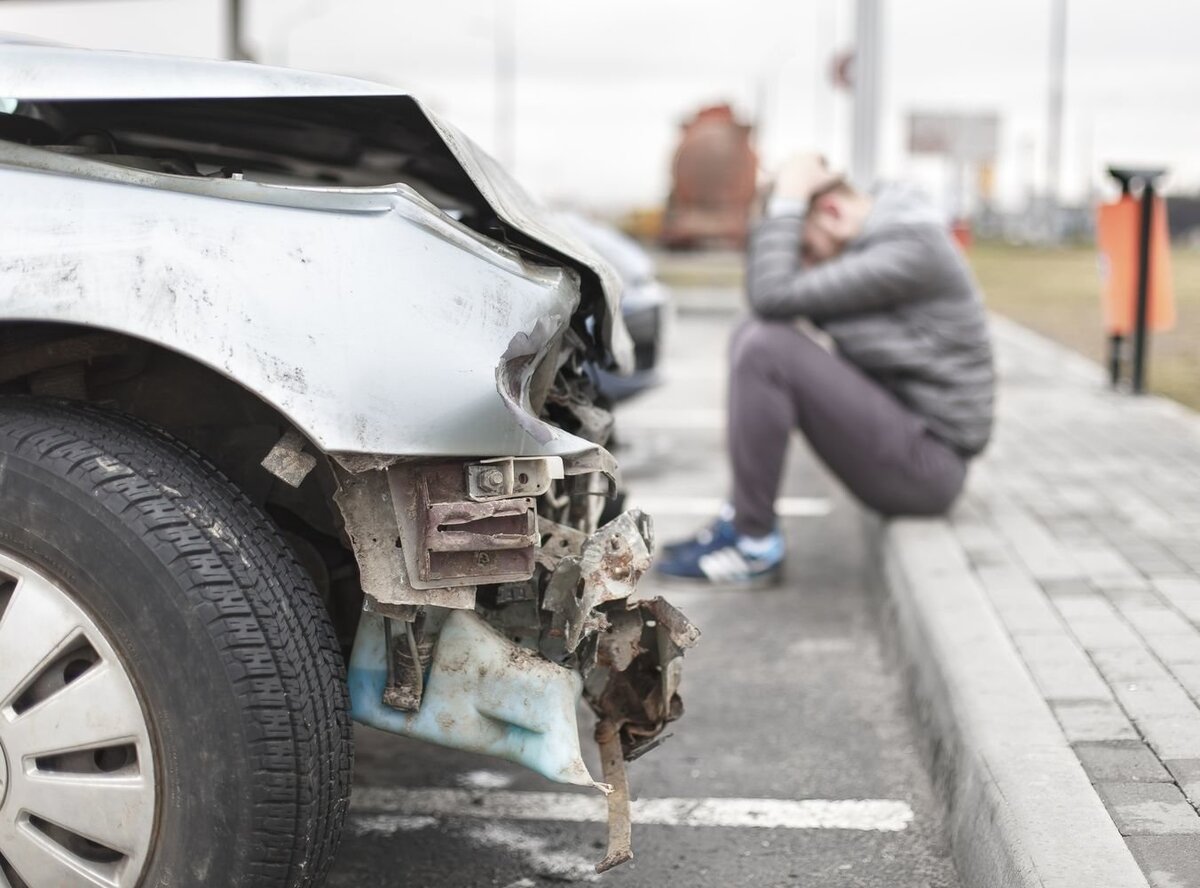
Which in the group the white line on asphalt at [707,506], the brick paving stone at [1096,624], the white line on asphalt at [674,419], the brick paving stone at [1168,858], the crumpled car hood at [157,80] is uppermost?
the crumpled car hood at [157,80]

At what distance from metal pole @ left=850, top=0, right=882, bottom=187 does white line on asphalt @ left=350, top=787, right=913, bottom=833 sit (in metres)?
9.83

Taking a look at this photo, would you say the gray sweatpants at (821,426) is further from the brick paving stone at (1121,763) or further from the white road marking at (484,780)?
the brick paving stone at (1121,763)

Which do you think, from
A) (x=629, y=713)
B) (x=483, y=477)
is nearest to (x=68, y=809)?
(x=483, y=477)

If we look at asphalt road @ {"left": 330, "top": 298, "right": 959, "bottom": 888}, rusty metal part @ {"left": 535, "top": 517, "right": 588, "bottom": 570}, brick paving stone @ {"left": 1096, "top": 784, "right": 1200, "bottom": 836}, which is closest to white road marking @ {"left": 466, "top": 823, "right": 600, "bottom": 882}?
asphalt road @ {"left": 330, "top": 298, "right": 959, "bottom": 888}

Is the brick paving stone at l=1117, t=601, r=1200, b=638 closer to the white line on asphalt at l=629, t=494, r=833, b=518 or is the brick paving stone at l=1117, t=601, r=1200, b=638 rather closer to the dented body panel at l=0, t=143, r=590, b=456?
the dented body panel at l=0, t=143, r=590, b=456

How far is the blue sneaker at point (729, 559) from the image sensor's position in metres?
4.61

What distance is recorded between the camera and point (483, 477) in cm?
202

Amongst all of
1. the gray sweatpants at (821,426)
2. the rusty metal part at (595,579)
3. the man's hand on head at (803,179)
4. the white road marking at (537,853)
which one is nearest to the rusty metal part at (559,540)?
the rusty metal part at (595,579)

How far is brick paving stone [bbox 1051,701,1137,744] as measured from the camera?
2.67 m

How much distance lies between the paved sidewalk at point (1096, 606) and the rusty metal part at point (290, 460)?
1193mm

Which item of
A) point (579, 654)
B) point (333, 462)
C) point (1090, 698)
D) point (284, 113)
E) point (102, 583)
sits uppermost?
point (284, 113)

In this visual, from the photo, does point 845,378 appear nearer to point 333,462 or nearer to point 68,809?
point 333,462

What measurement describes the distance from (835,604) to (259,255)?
2942mm

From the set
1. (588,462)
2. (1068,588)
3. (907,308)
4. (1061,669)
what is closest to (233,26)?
(907,308)
